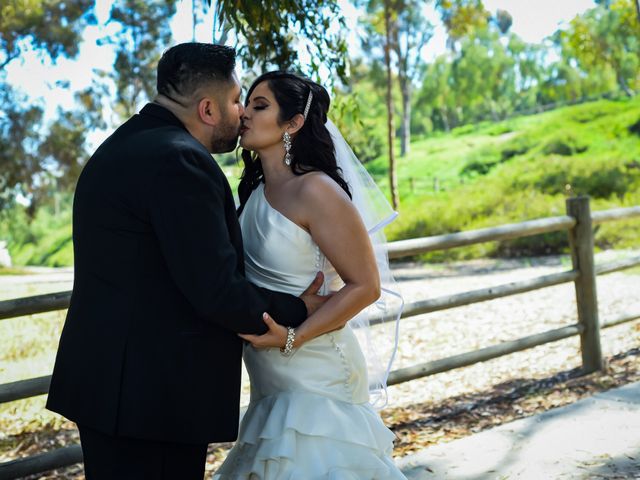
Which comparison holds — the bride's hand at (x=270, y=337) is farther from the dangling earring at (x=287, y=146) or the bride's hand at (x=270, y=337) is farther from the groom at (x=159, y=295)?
the dangling earring at (x=287, y=146)

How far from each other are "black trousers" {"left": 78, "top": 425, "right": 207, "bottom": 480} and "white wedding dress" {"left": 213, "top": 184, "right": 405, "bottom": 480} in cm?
39

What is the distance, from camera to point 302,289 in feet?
8.91

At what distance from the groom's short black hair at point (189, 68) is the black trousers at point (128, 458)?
1.06 m

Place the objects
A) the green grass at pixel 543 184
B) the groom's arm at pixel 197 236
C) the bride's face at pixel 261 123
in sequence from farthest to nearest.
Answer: the green grass at pixel 543 184, the bride's face at pixel 261 123, the groom's arm at pixel 197 236

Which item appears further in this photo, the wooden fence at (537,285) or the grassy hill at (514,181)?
the grassy hill at (514,181)

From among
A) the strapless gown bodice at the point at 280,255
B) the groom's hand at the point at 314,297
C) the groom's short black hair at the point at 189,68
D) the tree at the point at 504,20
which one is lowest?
the groom's hand at the point at 314,297

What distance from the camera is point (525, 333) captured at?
8680 mm

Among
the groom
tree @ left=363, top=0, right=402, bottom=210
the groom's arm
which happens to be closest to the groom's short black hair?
the groom

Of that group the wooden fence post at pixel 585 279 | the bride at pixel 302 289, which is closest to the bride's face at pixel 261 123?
the bride at pixel 302 289

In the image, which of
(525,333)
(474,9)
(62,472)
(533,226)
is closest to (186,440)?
(62,472)

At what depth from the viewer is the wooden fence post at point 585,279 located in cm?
569

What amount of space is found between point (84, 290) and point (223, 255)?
18.4 inches

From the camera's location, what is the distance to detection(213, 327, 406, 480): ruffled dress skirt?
2633mm

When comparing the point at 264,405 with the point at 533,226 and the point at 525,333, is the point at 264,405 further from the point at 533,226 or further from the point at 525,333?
the point at 525,333
